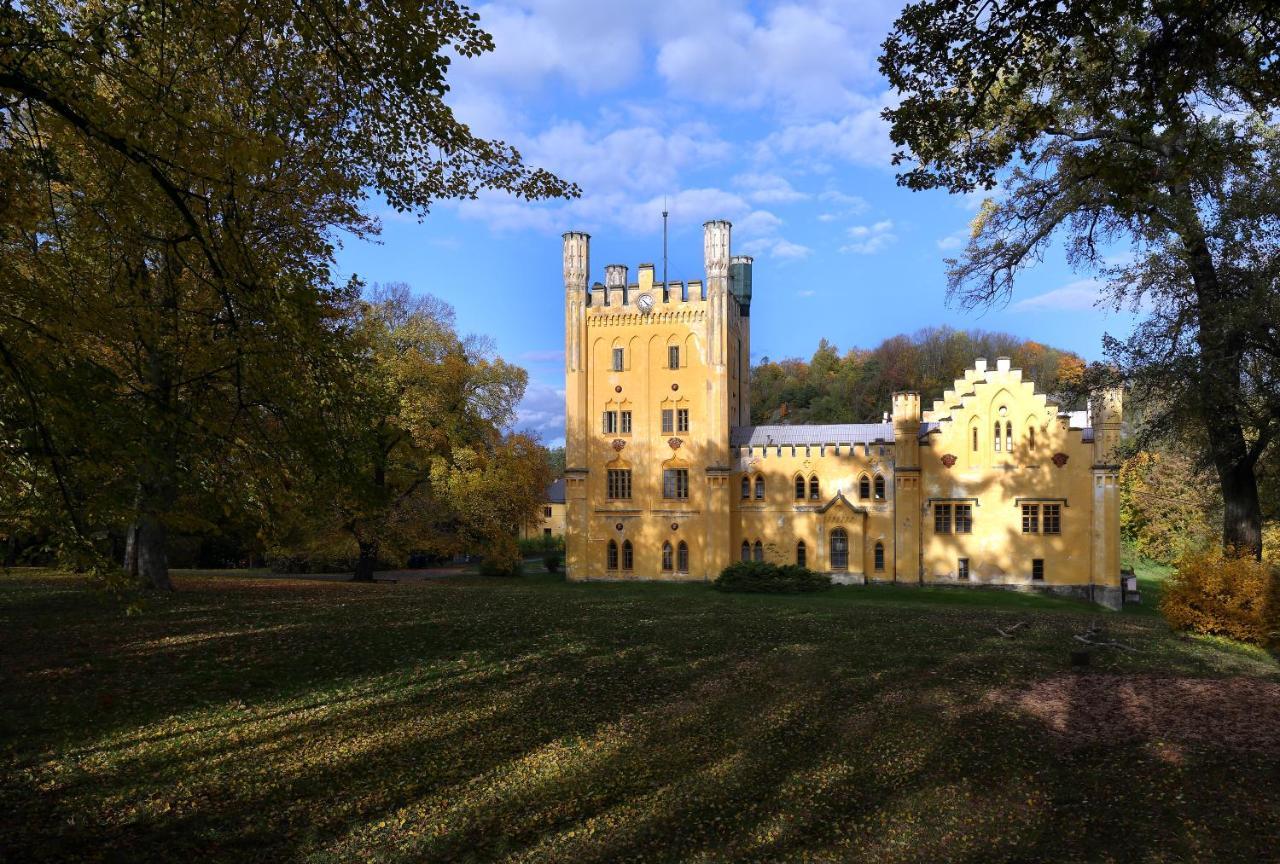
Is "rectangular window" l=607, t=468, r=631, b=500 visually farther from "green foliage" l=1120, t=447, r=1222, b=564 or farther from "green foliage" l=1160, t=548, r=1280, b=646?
"green foliage" l=1120, t=447, r=1222, b=564

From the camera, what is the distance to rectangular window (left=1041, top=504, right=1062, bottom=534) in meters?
34.6

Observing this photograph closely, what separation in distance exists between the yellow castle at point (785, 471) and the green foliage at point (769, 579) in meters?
3.17

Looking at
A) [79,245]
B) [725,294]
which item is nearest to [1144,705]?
[79,245]

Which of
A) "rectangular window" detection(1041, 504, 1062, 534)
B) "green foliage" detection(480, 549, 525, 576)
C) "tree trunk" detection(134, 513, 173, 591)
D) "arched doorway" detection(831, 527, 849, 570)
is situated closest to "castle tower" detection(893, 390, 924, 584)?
"arched doorway" detection(831, 527, 849, 570)

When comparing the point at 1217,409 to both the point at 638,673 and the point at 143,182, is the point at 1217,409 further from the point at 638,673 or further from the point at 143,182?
the point at 143,182

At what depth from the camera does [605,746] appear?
10.3 metres

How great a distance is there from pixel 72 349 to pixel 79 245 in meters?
2.01

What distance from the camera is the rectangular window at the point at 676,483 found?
3888 centimetres

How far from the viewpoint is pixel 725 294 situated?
127 ft

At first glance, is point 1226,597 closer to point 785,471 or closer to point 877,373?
point 785,471

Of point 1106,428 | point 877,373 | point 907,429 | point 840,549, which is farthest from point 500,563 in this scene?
point 877,373

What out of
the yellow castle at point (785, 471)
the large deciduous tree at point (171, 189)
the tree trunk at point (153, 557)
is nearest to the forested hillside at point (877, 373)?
the yellow castle at point (785, 471)

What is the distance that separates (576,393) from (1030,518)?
21.5 meters

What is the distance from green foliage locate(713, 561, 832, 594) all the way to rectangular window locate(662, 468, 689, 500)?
532 centimetres
